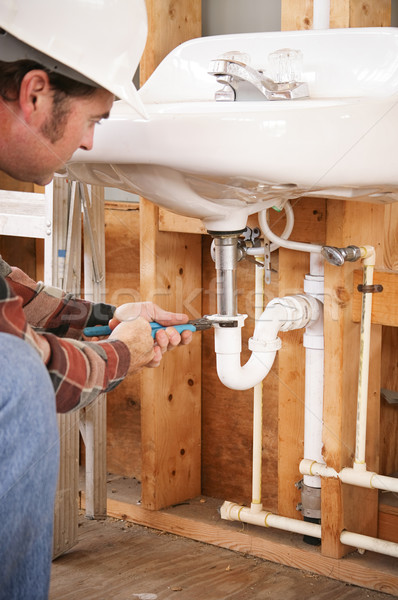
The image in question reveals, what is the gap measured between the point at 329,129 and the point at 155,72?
557mm

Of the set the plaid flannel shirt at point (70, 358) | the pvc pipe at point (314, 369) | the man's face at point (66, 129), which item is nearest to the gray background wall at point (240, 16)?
the pvc pipe at point (314, 369)

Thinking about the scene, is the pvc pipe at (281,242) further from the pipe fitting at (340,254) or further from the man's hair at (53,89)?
the man's hair at (53,89)

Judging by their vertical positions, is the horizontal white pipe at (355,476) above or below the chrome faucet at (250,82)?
below

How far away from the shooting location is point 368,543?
4.42 ft

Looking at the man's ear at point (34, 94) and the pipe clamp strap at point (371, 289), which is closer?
the man's ear at point (34, 94)

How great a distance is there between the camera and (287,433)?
1.49 metres

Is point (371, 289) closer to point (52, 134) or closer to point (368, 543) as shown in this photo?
point (368, 543)

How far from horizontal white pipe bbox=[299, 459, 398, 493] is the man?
1.68 ft

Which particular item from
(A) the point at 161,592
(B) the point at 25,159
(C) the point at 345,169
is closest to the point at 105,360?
(B) the point at 25,159

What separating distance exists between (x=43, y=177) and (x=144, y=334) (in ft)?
0.76

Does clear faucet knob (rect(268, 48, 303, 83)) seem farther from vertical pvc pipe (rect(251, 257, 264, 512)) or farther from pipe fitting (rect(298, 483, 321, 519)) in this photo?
pipe fitting (rect(298, 483, 321, 519))

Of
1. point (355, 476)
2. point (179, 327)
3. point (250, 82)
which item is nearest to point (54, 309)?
point (179, 327)

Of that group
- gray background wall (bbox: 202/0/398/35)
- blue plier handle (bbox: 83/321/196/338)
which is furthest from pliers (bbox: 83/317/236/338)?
gray background wall (bbox: 202/0/398/35)

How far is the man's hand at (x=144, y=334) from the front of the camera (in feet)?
3.25
